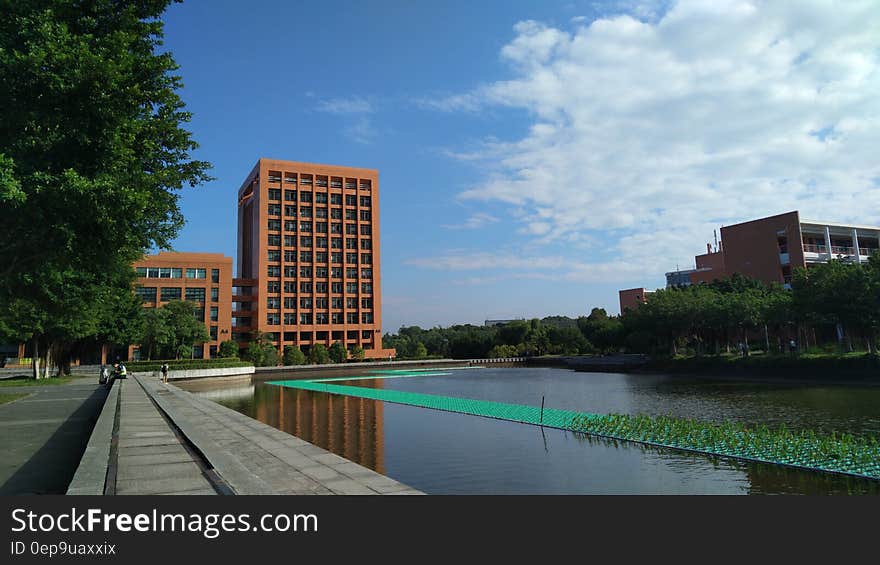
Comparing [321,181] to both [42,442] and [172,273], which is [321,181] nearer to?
[172,273]

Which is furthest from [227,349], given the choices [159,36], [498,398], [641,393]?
[159,36]

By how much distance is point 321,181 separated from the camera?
9181 cm

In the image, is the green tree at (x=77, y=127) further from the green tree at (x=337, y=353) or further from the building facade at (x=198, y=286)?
the building facade at (x=198, y=286)

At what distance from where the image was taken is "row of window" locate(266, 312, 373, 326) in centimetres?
8446

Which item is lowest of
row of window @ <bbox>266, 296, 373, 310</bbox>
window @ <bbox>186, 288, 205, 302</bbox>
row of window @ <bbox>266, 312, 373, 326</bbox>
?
row of window @ <bbox>266, 312, 373, 326</bbox>

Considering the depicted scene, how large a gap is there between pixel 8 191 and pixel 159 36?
7.02 m

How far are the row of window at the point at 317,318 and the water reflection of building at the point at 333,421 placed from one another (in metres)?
53.6

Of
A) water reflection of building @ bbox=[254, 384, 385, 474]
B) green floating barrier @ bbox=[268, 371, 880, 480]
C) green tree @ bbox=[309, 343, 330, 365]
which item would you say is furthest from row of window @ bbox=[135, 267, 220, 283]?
green floating barrier @ bbox=[268, 371, 880, 480]

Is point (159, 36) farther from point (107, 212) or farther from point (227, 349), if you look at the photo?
point (227, 349)

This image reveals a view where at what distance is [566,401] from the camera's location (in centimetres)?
2652

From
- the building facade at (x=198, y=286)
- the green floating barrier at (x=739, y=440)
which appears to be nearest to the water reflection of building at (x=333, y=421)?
the green floating barrier at (x=739, y=440)

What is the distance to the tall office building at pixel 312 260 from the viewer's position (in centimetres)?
8562

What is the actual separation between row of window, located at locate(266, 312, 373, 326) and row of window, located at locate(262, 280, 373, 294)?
387 centimetres

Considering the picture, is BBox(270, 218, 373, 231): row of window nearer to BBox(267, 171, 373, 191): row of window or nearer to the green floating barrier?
BBox(267, 171, 373, 191): row of window
